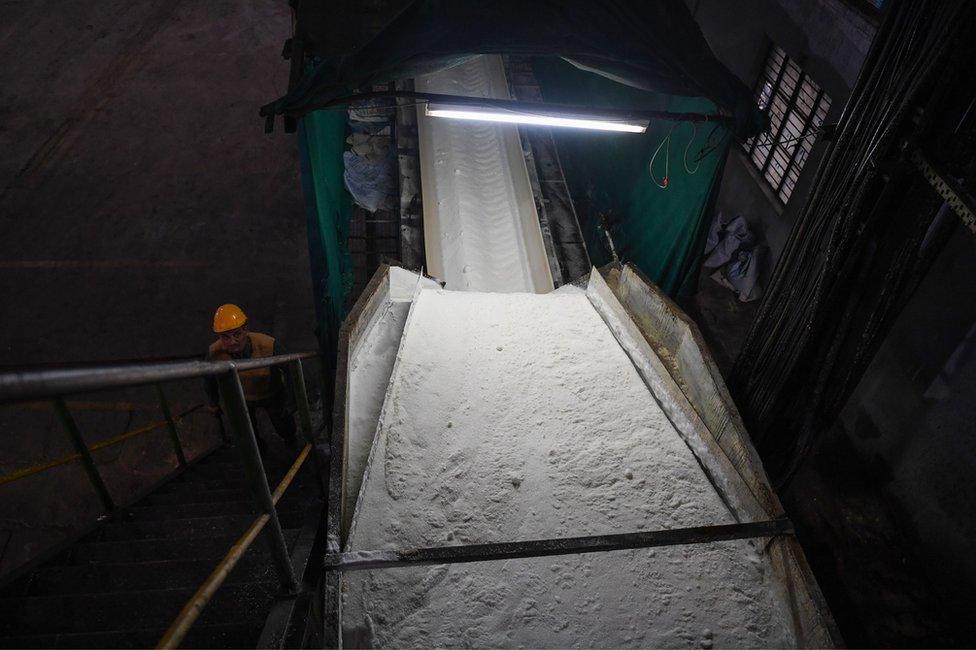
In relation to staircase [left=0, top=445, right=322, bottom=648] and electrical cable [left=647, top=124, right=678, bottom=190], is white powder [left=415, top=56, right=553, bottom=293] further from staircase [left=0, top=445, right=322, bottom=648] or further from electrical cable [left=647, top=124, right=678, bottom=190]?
staircase [left=0, top=445, right=322, bottom=648]

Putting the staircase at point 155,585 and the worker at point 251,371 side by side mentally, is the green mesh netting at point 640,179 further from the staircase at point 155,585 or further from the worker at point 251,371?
the staircase at point 155,585

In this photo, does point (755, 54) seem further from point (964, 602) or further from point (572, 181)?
point (964, 602)

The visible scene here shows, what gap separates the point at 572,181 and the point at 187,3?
1124cm

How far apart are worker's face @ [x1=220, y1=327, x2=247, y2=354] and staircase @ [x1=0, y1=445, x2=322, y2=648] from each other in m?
1.18

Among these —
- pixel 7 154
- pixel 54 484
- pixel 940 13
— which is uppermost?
pixel 940 13

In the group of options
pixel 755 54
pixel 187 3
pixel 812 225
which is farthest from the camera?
pixel 187 3

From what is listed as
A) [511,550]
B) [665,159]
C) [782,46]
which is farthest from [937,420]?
[782,46]

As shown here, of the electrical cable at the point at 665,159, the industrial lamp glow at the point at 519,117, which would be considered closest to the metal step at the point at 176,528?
the industrial lamp glow at the point at 519,117

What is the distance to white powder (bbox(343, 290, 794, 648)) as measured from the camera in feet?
7.34

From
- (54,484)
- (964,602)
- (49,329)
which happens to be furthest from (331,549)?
(49,329)

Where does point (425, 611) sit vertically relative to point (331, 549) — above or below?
below

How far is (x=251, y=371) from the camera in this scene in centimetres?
443

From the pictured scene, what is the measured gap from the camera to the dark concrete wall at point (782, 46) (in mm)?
5484

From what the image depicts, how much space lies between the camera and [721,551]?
2.50 m
